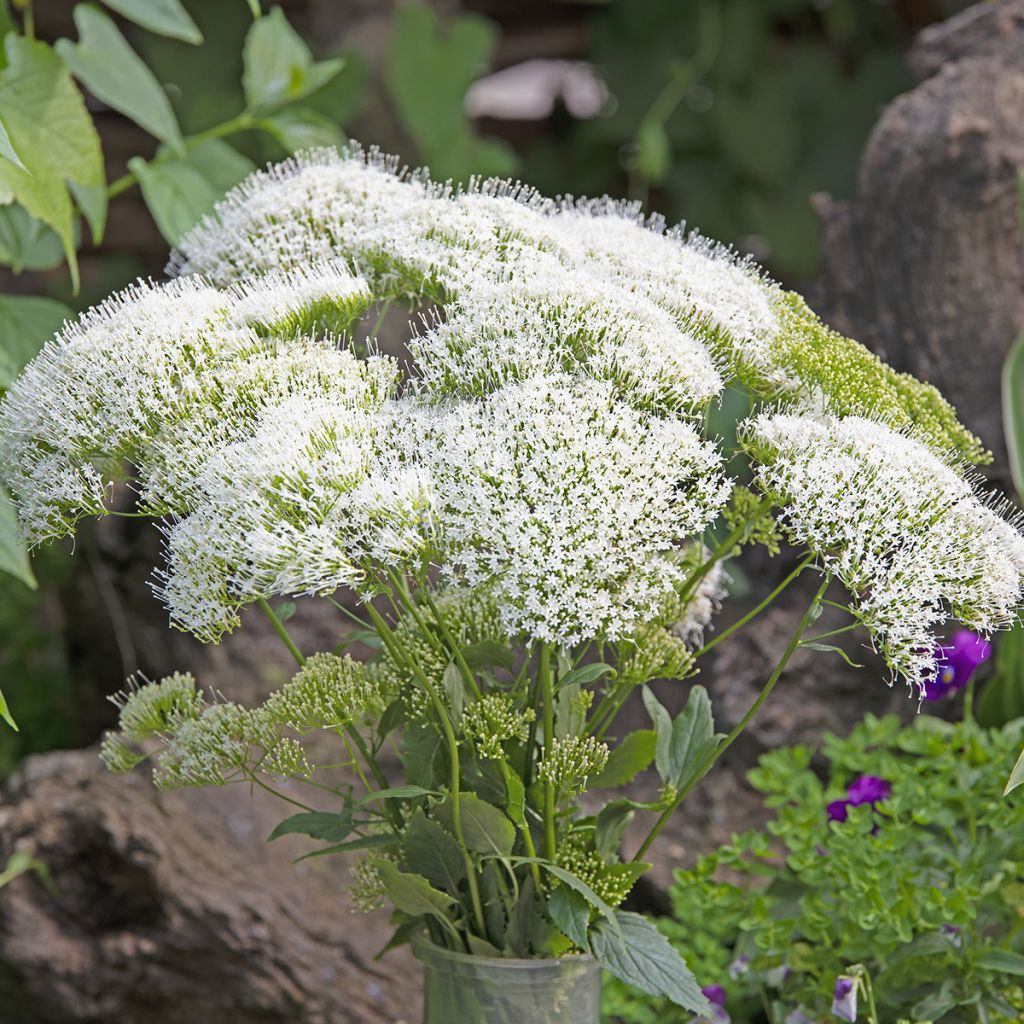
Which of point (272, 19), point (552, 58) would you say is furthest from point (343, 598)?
point (552, 58)

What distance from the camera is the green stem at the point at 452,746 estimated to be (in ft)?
2.22

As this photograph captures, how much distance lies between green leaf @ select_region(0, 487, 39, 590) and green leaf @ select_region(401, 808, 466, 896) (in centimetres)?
28

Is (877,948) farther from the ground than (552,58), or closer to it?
closer to it

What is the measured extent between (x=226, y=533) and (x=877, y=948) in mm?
655

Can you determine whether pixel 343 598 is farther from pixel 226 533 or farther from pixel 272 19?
pixel 226 533

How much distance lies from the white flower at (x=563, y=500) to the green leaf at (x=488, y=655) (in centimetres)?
9

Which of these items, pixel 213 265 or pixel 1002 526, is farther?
pixel 213 265

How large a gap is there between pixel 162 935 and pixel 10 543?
48 centimetres

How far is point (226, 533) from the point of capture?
0.61m

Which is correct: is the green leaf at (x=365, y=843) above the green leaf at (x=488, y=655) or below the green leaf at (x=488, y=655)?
below

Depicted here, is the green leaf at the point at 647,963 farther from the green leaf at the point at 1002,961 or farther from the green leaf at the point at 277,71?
the green leaf at the point at 277,71

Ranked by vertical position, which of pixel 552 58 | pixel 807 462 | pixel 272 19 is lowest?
pixel 807 462

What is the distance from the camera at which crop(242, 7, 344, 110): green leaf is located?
1.23 m

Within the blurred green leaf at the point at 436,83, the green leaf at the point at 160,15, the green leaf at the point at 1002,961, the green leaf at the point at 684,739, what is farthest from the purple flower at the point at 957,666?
the blurred green leaf at the point at 436,83
